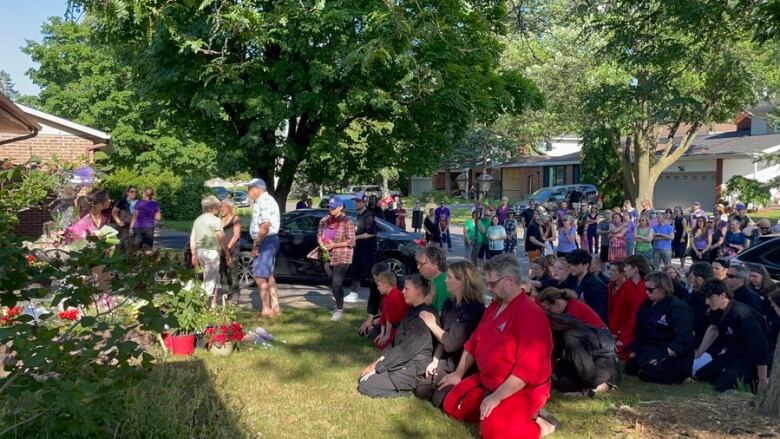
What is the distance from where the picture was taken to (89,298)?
371 centimetres

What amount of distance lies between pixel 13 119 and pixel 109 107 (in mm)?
32670

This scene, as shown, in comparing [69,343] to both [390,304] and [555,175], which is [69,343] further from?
[555,175]

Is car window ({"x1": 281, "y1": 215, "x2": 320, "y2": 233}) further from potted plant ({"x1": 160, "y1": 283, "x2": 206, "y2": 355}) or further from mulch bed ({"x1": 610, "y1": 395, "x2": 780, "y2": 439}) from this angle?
mulch bed ({"x1": 610, "y1": 395, "x2": 780, "y2": 439})

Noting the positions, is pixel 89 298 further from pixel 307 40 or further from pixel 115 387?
pixel 307 40

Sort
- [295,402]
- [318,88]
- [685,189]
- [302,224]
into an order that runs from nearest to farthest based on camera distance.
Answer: [295,402] < [302,224] < [318,88] < [685,189]

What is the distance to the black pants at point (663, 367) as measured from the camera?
6785 mm

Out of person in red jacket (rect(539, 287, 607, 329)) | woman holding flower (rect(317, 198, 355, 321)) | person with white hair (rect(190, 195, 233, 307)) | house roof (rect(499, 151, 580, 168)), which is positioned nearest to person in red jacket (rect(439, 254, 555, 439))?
person in red jacket (rect(539, 287, 607, 329))

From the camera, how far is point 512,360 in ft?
16.3

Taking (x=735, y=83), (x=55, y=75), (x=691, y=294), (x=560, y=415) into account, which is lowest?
(x=560, y=415)

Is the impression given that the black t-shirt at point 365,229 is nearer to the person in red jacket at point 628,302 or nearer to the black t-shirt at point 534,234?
the person in red jacket at point 628,302

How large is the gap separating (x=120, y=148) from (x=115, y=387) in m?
38.6

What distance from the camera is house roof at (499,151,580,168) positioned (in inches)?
2175

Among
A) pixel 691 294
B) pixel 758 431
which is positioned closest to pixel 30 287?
pixel 758 431

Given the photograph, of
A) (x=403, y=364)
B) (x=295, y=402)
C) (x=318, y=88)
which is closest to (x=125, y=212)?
(x=318, y=88)
